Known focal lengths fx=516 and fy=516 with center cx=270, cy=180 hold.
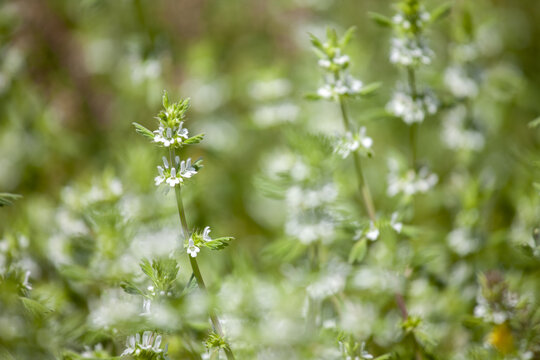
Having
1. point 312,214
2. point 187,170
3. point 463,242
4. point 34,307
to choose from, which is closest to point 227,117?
point 312,214

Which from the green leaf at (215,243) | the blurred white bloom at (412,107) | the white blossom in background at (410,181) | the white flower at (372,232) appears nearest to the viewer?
the green leaf at (215,243)

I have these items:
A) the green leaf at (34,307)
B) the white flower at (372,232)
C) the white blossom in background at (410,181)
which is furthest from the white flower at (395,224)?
the green leaf at (34,307)

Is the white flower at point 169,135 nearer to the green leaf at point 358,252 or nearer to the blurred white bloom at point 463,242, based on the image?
the green leaf at point 358,252

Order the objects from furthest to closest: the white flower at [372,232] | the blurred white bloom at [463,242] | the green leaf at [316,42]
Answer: the blurred white bloom at [463,242]
the white flower at [372,232]
the green leaf at [316,42]

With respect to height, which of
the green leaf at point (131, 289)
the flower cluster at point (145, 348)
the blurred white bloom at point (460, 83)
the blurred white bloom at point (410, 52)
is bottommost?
the flower cluster at point (145, 348)

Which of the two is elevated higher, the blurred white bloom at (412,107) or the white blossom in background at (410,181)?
the blurred white bloom at (412,107)

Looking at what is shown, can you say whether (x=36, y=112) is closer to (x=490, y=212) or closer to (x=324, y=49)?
(x=324, y=49)

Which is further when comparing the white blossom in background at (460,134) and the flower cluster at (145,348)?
the white blossom in background at (460,134)
